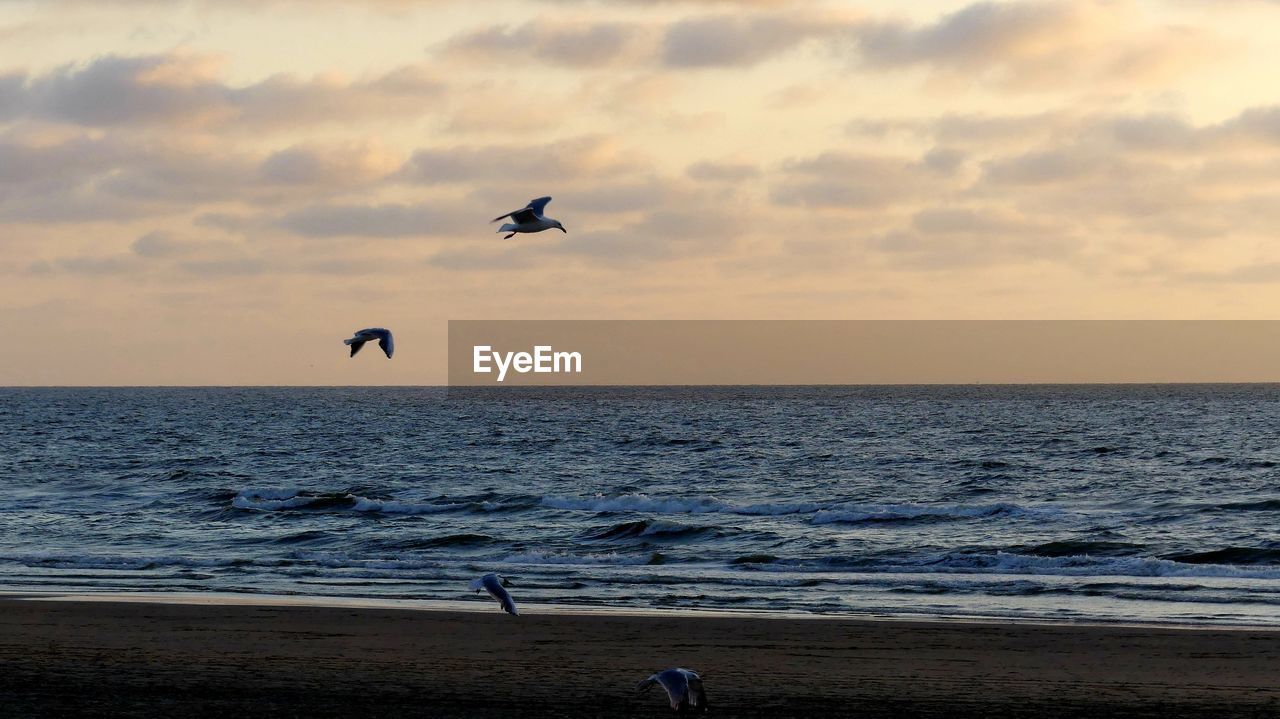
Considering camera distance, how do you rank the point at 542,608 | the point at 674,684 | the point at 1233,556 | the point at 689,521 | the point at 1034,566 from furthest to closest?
the point at 689,521, the point at 1233,556, the point at 1034,566, the point at 542,608, the point at 674,684

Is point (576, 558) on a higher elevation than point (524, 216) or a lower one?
lower

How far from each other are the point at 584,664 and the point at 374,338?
12.7 ft

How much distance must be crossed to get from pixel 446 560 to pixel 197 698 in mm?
14929

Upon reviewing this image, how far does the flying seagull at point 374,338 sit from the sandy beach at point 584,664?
10.2 ft

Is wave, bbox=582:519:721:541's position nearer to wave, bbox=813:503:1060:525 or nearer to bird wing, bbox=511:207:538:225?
wave, bbox=813:503:1060:525

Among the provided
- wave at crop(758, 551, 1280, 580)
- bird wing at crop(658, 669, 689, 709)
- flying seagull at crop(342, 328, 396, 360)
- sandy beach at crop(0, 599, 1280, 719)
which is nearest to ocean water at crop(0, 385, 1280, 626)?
wave at crop(758, 551, 1280, 580)

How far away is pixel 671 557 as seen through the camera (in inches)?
1055

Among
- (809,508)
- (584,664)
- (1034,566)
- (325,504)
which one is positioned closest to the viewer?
(584,664)

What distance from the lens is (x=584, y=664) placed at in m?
13.8

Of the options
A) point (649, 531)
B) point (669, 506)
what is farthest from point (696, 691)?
point (669, 506)

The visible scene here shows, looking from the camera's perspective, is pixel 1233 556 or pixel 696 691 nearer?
pixel 696 691

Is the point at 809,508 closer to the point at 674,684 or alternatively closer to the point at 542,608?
the point at 542,608

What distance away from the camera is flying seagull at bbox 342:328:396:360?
1398cm

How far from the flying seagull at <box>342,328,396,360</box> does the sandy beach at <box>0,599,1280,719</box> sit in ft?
10.2
